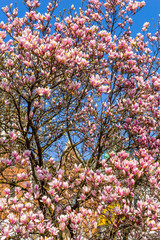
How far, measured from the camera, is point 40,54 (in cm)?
424

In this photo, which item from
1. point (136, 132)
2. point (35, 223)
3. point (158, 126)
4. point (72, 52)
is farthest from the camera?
point (158, 126)

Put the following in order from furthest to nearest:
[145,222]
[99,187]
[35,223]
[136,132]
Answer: [136,132] < [99,187] < [35,223] < [145,222]

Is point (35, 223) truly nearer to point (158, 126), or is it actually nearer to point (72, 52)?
point (72, 52)

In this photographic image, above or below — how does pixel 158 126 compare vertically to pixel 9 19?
below

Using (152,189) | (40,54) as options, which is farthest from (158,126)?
(40,54)

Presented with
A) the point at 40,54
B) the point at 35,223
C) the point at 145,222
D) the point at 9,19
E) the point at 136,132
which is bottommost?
the point at 145,222

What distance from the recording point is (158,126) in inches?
263

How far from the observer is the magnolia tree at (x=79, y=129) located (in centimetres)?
386

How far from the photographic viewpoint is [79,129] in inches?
237

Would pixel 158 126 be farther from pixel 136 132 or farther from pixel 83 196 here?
pixel 83 196

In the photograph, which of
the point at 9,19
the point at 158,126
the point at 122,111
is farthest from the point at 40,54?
the point at 158,126

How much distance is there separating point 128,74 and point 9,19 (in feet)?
11.8

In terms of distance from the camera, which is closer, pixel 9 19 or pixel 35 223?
pixel 35 223

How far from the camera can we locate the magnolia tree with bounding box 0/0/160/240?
3863 millimetres
